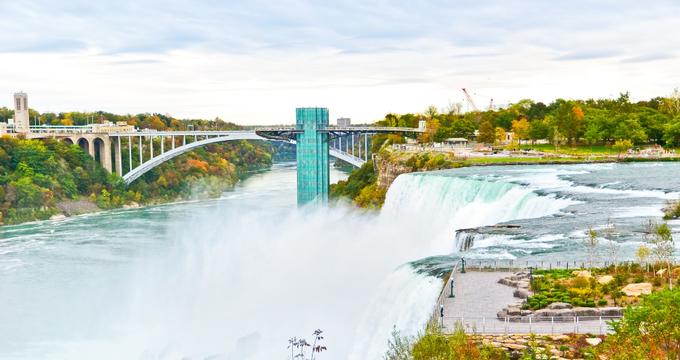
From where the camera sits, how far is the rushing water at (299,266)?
15016 mm

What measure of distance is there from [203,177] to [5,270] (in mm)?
29834

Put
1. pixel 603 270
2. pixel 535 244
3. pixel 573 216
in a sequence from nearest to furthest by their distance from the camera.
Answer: pixel 603 270 < pixel 535 244 < pixel 573 216

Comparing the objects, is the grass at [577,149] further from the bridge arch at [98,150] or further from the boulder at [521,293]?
the boulder at [521,293]

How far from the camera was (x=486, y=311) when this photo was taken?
11547 millimetres

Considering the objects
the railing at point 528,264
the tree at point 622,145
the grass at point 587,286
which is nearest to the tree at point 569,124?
the tree at point 622,145

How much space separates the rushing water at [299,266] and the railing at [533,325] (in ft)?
3.70

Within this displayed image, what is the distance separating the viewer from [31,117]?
6781 centimetres

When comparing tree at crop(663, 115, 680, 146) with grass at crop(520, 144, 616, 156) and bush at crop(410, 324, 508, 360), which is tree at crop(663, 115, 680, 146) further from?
bush at crop(410, 324, 508, 360)

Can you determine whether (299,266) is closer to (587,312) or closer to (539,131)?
(587,312)

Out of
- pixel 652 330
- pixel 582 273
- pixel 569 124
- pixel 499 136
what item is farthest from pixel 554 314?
pixel 499 136

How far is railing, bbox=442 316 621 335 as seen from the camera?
10609 millimetres

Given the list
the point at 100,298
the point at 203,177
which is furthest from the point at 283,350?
the point at 203,177

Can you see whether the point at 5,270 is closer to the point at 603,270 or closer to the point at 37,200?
the point at 37,200

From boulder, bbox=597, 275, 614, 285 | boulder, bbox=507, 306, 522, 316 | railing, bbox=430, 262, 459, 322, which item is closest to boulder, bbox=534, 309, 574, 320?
boulder, bbox=507, 306, 522, 316
